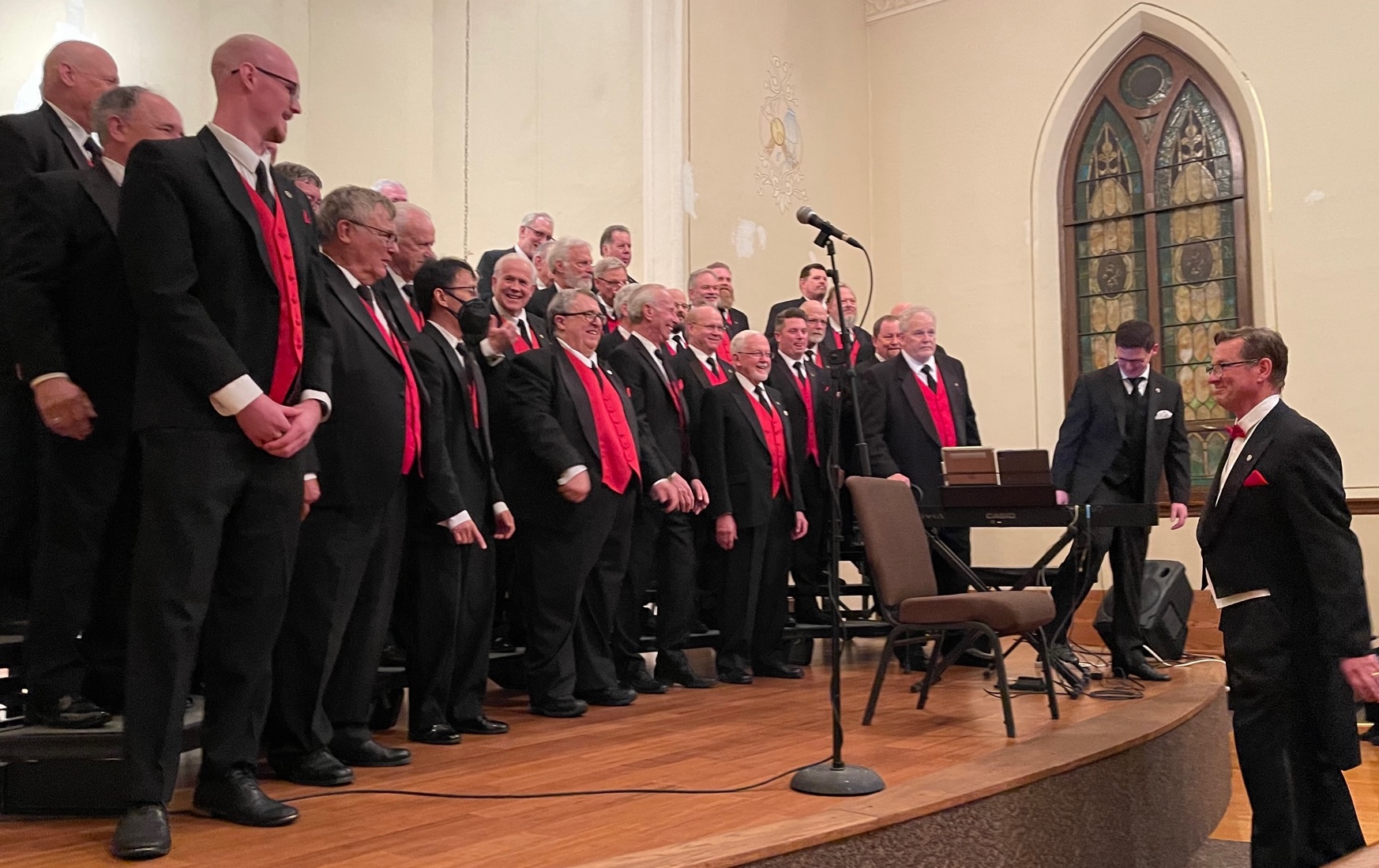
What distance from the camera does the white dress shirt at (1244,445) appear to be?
339 cm

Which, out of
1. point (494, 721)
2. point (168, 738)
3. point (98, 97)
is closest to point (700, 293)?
point (494, 721)

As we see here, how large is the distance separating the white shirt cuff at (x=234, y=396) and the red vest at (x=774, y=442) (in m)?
3.10

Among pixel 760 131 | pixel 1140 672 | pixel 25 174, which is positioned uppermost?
pixel 760 131

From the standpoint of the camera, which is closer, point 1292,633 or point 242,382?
point 242,382

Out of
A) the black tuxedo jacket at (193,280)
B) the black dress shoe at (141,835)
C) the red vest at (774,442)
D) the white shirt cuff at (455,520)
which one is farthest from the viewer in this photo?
the red vest at (774,442)

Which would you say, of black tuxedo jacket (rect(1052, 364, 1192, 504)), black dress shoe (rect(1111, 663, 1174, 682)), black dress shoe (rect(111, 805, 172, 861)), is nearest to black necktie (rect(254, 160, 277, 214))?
black dress shoe (rect(111, 805, 172, 861))

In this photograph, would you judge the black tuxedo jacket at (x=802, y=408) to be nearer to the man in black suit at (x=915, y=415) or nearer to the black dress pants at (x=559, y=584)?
the man in black suit at (x=915, y=415)

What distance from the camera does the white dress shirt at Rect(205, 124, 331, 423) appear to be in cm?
252

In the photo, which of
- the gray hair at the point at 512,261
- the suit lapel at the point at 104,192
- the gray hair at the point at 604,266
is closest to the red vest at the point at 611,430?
the gray hair at the point at 512,261

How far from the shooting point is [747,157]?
30.4 feet

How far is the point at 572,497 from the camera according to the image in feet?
14.3

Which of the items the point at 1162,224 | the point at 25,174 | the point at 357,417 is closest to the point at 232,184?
the point at 25,174

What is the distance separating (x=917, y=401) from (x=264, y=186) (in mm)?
3973

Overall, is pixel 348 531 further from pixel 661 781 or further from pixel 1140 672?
pixel 1140 672
